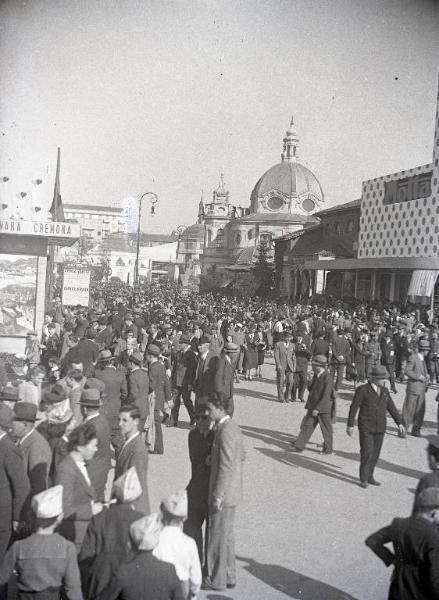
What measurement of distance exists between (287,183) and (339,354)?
93.6 m

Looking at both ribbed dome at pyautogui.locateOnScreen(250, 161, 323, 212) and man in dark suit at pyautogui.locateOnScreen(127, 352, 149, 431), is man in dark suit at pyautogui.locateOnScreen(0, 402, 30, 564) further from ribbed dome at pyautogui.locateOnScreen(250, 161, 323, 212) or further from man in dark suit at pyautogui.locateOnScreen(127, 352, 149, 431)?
ribbed dome at pyautogui.locateOnScreen(250, 161, 323, 212)

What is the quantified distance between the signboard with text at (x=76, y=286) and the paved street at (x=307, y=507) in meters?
11.5

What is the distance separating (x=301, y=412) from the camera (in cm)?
1370

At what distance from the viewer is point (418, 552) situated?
4102 millimetres

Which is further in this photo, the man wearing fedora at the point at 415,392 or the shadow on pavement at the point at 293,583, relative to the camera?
the man wearing fedora at the point at 415,392

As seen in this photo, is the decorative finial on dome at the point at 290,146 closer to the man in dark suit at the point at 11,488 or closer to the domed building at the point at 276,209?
the domed building at the point at 276,209

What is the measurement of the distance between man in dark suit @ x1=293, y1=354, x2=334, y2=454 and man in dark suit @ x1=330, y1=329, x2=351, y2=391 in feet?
19.1

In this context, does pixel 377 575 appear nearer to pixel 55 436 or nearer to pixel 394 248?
pixel 55 436

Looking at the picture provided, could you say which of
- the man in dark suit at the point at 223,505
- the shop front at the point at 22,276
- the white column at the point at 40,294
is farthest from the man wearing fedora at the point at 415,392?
the white column at the point at 40,294

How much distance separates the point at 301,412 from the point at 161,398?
14.7 feet

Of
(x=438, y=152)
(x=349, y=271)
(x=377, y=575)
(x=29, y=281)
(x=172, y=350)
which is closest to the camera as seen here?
(x=377, y=575)

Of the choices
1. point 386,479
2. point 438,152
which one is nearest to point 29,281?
point 386,479

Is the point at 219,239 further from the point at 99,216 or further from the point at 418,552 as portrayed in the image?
the point at 418,552

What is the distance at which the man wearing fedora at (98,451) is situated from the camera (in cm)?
584
